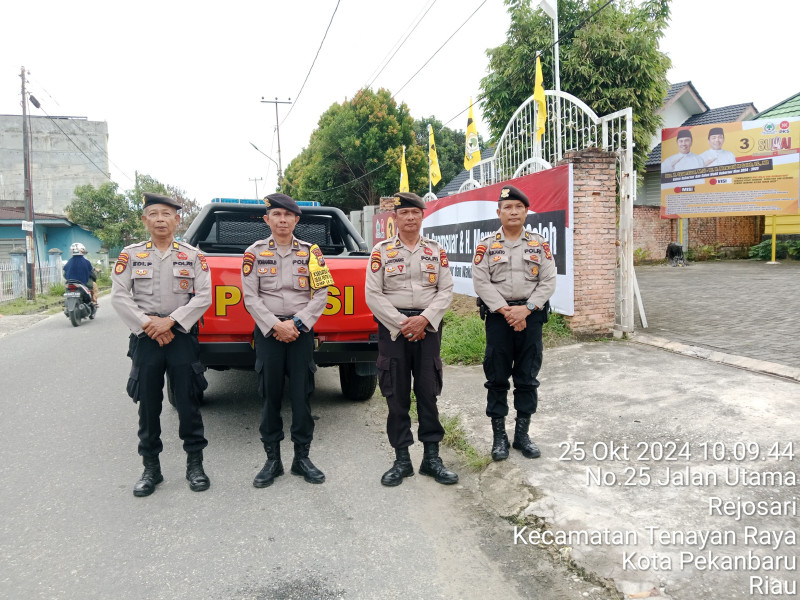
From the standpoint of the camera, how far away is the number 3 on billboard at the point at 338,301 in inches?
187

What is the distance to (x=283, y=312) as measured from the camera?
3969 mm

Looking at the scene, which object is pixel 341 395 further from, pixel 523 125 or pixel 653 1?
pixel 653 1

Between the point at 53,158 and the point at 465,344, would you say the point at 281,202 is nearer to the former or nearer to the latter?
the point at 465,344

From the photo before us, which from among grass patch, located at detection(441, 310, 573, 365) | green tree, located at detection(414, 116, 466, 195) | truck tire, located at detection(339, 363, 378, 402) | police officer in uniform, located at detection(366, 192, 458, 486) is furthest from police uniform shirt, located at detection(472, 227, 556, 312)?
green tree, located at detection(414, 116, 466, 195)

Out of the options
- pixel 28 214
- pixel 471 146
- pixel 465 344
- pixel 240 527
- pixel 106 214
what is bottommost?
pixel 240 527

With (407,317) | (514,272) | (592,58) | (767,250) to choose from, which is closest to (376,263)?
(407,317)

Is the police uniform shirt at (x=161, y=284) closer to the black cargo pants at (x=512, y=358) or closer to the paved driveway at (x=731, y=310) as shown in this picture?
the black cargo pants at (x=512, y=358)

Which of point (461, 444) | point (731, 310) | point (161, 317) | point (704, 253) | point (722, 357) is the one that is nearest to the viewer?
point (161, 317)

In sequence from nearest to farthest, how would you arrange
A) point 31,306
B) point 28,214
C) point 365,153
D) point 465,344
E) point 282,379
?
point 282,379
point 465,344
point 31,306
point 28,214
point 365,153

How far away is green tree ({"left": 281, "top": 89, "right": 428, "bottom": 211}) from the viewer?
Result: 94.3 ft

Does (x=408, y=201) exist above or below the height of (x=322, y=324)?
above

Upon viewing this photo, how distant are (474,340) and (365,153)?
23060 millimetres

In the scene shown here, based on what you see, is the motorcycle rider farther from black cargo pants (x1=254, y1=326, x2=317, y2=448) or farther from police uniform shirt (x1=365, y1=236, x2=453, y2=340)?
police uniform shirt (x1=365, y1=236, x2=453, y2=340)

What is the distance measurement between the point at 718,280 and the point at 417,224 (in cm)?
1163
